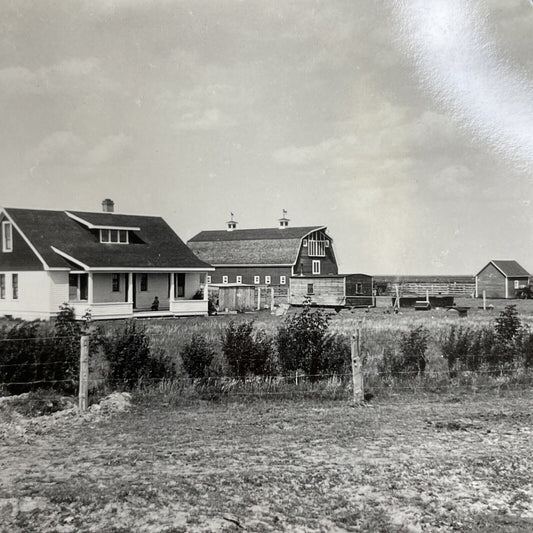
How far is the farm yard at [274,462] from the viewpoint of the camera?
523 centimetres

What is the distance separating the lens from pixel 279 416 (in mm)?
9359

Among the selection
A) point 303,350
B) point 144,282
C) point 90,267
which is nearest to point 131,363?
point 303,350

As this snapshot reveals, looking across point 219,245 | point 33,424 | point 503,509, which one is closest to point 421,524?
point 503,509

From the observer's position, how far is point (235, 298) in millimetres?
35156

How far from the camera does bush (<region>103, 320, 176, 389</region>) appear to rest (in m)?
11.1

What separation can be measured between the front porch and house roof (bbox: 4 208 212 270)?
2.79 ft

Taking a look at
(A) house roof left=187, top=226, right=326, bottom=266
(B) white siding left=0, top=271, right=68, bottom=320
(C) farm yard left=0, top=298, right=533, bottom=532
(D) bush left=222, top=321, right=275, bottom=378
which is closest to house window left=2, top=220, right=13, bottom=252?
(B) white siding left=0, top=271, right=68, bottom=320

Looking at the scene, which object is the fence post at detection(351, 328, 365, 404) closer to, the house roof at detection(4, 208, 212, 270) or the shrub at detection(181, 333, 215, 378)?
the shrub at detection(181, 333, 215, 378)

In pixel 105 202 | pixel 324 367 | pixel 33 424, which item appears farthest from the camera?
pixel 105 202

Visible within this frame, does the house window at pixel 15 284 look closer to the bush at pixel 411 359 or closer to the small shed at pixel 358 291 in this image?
the bush at pixel 411 359

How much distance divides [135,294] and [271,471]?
2486 cm

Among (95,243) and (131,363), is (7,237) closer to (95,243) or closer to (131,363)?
(95,243)

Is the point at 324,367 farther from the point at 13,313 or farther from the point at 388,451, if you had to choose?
the point at 13,313

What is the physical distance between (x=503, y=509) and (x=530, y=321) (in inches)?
915
